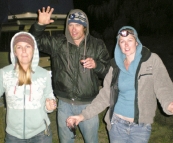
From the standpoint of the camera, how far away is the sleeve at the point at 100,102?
2.97m

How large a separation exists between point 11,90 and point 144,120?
158 centimetres

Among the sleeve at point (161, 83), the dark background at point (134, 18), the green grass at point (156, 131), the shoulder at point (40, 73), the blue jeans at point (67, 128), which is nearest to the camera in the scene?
the sleeve at point (161, 83)

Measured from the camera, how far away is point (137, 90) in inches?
105

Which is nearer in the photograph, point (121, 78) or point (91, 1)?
point (121, 78)

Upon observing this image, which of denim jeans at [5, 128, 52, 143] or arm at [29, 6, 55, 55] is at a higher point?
arm at [29, 6, 55, 55]

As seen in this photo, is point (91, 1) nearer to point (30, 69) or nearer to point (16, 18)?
point (16, 18)

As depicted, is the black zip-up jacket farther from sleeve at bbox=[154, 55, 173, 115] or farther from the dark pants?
sleeve at bbox=[154, 55, 173, 115]

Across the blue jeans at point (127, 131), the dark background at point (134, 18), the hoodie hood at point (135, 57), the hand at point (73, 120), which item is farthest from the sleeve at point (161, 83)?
the dark background at point (134, 18)

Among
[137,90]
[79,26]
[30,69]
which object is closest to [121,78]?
[137,90]

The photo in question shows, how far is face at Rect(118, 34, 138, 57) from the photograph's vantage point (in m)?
2.74

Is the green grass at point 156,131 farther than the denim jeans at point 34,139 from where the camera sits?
Yes

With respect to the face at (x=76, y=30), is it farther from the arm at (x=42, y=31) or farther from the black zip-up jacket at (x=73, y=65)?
the arm at (x=42, y=31)

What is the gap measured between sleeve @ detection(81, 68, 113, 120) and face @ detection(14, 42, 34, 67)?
0.98 meters

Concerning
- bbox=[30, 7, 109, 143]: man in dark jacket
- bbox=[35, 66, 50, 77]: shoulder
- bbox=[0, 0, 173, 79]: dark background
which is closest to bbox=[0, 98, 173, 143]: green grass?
bbox=[30, 7, 109, 143]: man in dark jacket
